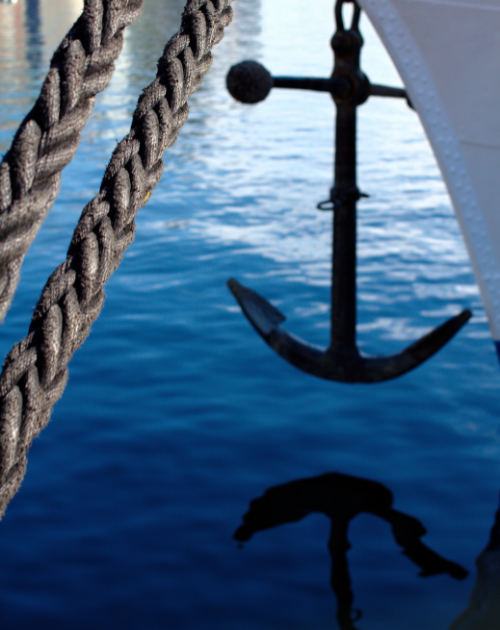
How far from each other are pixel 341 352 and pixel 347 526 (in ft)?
3.12

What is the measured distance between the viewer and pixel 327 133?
13352mm

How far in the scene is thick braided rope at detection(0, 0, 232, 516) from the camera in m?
1.18

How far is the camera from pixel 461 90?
321 centimetres

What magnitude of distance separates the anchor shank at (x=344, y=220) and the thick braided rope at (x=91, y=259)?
8.46 feet

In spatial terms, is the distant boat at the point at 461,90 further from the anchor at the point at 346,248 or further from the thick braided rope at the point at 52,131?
the thick braided rope at the point at 52,131

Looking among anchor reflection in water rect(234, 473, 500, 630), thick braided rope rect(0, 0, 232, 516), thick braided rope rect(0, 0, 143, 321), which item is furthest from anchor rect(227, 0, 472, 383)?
thick braided rope rect(0, 0, 143, 321)

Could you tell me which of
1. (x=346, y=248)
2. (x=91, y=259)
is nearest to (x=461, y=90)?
(x=346, y=248)

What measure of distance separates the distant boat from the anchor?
0.66 meters

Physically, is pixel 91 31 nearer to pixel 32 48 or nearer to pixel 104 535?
pixel 104 535

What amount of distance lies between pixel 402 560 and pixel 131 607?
1.14 meters

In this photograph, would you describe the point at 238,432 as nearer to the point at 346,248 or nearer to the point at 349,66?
the point at 346,248

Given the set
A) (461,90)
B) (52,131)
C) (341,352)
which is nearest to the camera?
(52,131)

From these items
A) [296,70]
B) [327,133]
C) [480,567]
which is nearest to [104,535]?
[480,567]

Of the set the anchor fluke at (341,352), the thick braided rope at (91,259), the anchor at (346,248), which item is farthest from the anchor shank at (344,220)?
the thick braided rope at (91,259)
